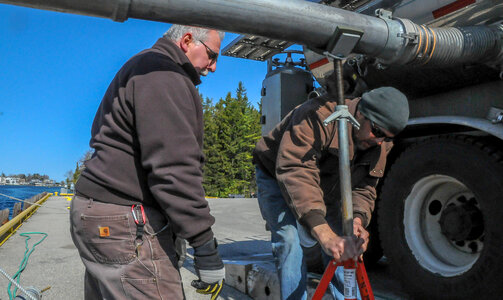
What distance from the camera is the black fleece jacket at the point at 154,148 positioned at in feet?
5.24

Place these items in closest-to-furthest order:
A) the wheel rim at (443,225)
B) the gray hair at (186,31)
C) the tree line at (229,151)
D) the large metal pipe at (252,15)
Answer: the large metal pipe at (252,15)
the gray hair at (186,31)
the wheel rim at (443,225)
the tree line at (229,151)

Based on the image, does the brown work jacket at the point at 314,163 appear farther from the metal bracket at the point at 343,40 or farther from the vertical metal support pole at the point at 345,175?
the metal bracket at the point at 343,40

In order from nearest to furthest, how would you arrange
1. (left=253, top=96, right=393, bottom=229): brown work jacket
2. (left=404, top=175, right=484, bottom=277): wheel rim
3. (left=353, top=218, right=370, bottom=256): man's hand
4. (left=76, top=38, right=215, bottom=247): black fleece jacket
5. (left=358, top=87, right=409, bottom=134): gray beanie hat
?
1. (left=76, top=38, right=215, bottom=247): black fleece jacket
2. (left=353, top=218, right=370, bottom=256): man's hand
3. (left=358, top=87, right=409, bottom=134): gray beanie hat
4. (left=253, top=96, right=393, bottom=229): brown work jacket
5. (left=404, top=175, right=484, bottom=277): wheel rim

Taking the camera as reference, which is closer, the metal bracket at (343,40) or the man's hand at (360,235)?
the metal bracket at (343,40)

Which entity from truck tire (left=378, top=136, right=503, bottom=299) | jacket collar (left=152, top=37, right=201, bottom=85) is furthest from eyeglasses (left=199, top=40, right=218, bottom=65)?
truck tire (left=378, top=136, right=503, bottom=299)

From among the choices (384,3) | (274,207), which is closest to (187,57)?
(274,207)

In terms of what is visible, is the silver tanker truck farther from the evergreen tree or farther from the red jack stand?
the evergreen tree

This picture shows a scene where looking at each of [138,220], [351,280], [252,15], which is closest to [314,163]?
[351,280]

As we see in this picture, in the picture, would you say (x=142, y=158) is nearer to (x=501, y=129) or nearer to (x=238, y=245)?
(x=501, y=129)

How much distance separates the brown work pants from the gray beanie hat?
1.31m

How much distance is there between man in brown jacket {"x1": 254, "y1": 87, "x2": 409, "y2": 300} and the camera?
2164 millimetres

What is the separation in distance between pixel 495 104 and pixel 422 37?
80 cm

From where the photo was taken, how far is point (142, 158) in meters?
1.63

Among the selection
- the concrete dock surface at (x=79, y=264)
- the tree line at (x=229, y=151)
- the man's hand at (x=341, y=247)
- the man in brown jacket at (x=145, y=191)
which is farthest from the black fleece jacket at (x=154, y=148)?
→ the tree line at (x=229, y=151)
